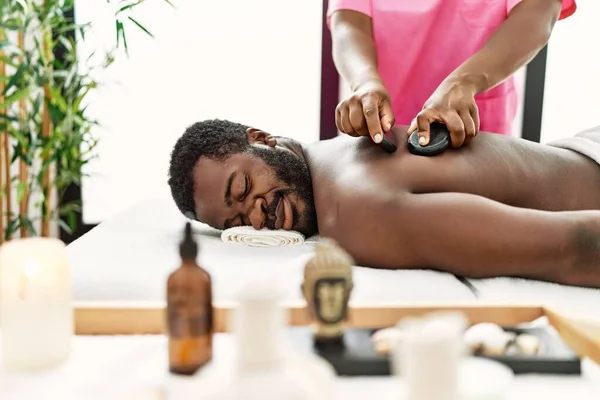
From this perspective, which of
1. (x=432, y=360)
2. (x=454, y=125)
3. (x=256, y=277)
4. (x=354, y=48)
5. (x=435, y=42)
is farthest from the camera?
(x=435, y=42)

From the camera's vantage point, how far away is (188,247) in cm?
77

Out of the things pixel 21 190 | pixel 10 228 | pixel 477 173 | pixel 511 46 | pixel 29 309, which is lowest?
pixel 10 228

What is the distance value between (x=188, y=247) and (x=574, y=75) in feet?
10.0

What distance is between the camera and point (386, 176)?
4.56 ft

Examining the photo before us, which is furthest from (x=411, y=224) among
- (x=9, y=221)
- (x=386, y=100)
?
(x=9, y=221)

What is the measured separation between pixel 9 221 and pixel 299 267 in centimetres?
185

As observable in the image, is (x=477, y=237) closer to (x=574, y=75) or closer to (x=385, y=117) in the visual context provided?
(x=385, y=117)

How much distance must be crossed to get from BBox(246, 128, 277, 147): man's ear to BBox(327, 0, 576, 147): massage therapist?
27 centimetres

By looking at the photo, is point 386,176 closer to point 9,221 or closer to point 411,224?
point 411,224

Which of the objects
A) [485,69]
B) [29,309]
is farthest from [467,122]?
[29,309]

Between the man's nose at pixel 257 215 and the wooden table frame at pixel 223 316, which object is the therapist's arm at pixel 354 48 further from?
the wooden table frame at pixel 223 316

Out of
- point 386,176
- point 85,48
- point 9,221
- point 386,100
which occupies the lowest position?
point 9,221

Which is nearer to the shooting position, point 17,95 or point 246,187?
point 246,187

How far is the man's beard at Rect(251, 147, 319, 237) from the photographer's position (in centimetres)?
163
